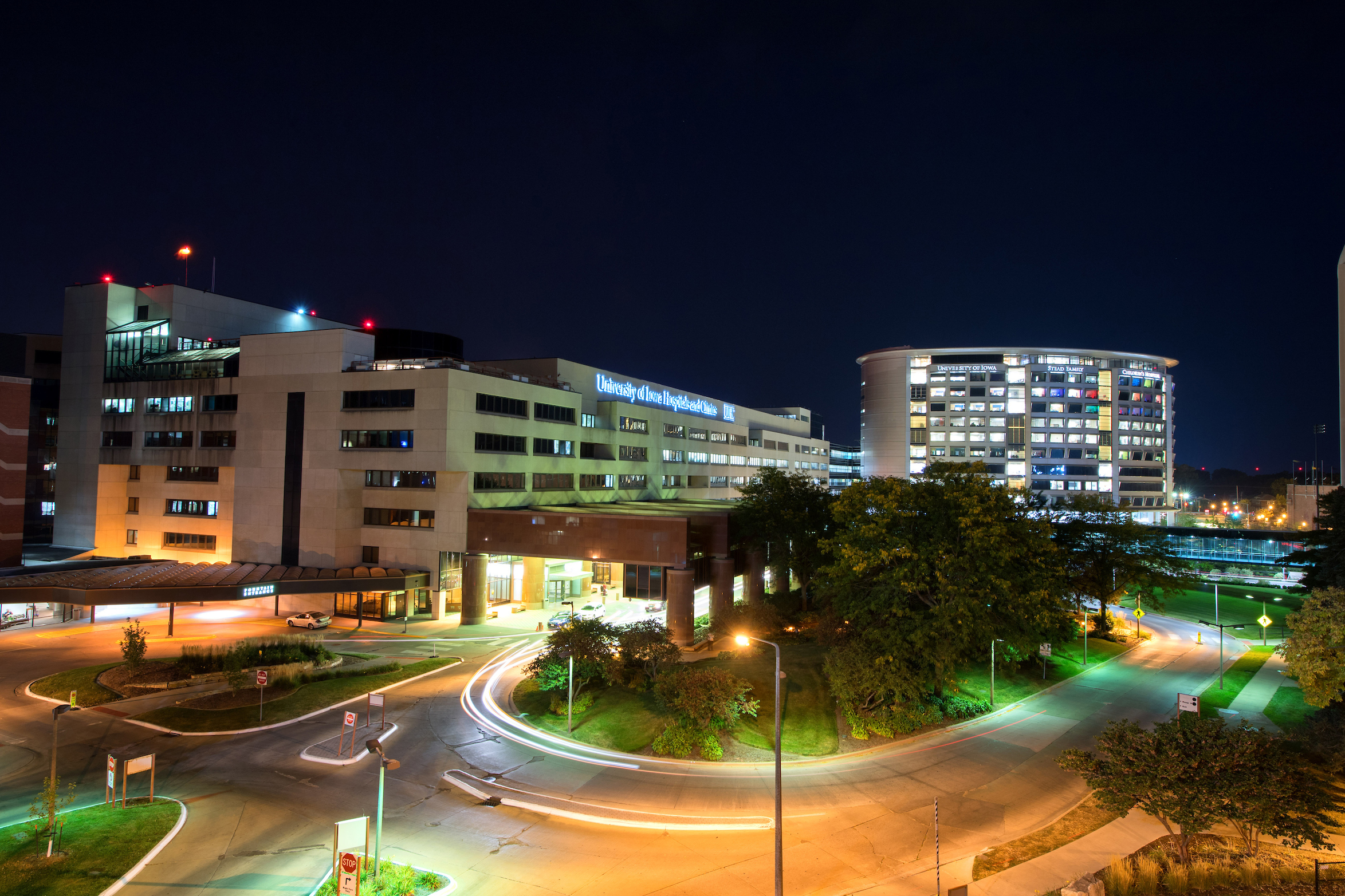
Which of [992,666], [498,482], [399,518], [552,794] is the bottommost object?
[552,794]

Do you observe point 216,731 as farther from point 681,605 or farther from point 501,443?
point 501,443

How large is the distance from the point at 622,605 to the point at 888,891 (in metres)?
48.8

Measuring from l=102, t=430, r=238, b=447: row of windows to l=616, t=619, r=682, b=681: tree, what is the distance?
48298 mm

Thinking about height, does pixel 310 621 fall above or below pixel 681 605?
below

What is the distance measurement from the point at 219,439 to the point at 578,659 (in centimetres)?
5040

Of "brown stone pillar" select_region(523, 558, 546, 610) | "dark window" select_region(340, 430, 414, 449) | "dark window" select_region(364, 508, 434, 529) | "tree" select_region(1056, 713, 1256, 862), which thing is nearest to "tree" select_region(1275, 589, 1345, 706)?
"tree" select_region(1056, 713, 1256, 862)

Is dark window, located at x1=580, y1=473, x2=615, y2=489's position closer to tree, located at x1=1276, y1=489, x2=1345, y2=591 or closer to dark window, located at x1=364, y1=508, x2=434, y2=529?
dark window, located at x1=364, y1=508, x2=434, y2=529

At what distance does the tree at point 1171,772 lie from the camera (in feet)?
60.9

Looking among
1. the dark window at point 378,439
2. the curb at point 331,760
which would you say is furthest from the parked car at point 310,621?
the curb at point 331,760

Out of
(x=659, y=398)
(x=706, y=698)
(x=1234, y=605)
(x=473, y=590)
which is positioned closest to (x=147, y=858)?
(x=706, y=698)

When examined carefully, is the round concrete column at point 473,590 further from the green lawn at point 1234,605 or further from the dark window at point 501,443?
the green lawn at point 1234,605

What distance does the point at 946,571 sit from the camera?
3491 cm

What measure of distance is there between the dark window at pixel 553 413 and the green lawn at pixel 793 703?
103 ft

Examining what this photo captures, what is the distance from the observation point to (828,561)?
61.6 metres
